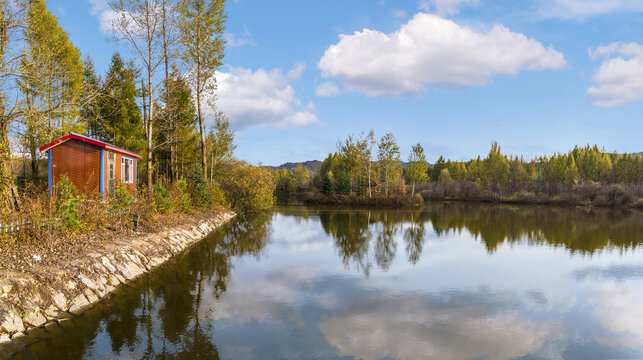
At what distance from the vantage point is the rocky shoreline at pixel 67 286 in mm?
5516

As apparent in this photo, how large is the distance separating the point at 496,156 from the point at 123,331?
67.6 meters

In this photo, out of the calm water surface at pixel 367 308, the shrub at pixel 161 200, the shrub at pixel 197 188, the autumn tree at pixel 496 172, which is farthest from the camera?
the autumn tree at pixel 496 172

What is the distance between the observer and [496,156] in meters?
64.1

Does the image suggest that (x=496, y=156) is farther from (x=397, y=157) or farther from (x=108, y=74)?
(x=108, y=74)

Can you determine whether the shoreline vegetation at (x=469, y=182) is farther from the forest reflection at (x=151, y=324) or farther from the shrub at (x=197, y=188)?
the forest reflection at (x=151, y=324)

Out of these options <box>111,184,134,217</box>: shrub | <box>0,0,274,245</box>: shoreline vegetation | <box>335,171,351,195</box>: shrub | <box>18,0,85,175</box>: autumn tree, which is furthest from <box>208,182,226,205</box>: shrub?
<box>335,171,351,195</box>: shrub

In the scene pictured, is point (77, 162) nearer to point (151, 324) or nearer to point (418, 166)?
point (151, 324)

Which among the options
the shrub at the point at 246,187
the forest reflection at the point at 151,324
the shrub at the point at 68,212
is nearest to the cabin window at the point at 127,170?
the shrub at the point at 246,187

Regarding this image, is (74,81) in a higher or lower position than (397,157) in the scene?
higher

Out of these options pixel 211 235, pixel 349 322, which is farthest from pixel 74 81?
pixel 349 322

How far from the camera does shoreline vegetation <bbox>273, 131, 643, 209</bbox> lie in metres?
42.3

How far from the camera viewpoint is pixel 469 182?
2443 inches

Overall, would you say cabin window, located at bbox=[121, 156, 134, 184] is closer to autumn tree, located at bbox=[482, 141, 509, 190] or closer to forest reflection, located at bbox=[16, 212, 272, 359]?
forest reflection, located at bbox=[16, 212, 272, 359]

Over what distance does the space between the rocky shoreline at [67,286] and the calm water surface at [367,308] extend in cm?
34
